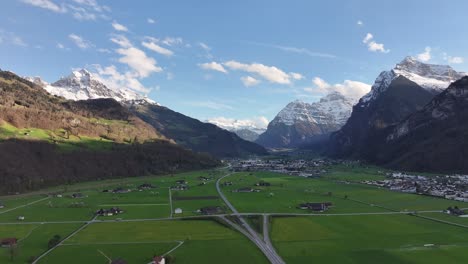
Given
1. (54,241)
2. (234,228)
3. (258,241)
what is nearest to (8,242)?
(54,241)

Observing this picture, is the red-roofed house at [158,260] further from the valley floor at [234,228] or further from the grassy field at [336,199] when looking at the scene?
the grassy field at [336,199]

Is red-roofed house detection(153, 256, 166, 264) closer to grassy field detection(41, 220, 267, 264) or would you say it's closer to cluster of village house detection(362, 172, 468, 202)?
grassy field detection(41, 220, 267, 264)

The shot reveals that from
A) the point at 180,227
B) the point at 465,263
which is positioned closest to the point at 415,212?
the point at 465,263

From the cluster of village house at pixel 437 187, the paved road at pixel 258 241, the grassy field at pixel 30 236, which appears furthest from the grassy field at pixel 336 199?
the grassy field at pixel 30 236

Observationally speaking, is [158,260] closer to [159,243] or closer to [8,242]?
[159,243]

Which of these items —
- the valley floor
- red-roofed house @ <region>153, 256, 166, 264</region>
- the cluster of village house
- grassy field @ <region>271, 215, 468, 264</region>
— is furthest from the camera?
the cluster of village house

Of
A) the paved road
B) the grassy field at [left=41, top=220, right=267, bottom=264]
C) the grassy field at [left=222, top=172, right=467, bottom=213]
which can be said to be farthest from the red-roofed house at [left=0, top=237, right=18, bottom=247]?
the grassy field at [left=222, top=172, right=467, bottom=213]

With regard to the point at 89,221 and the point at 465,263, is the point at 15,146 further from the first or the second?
the point at 465,263

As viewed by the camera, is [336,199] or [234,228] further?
[336,199]
